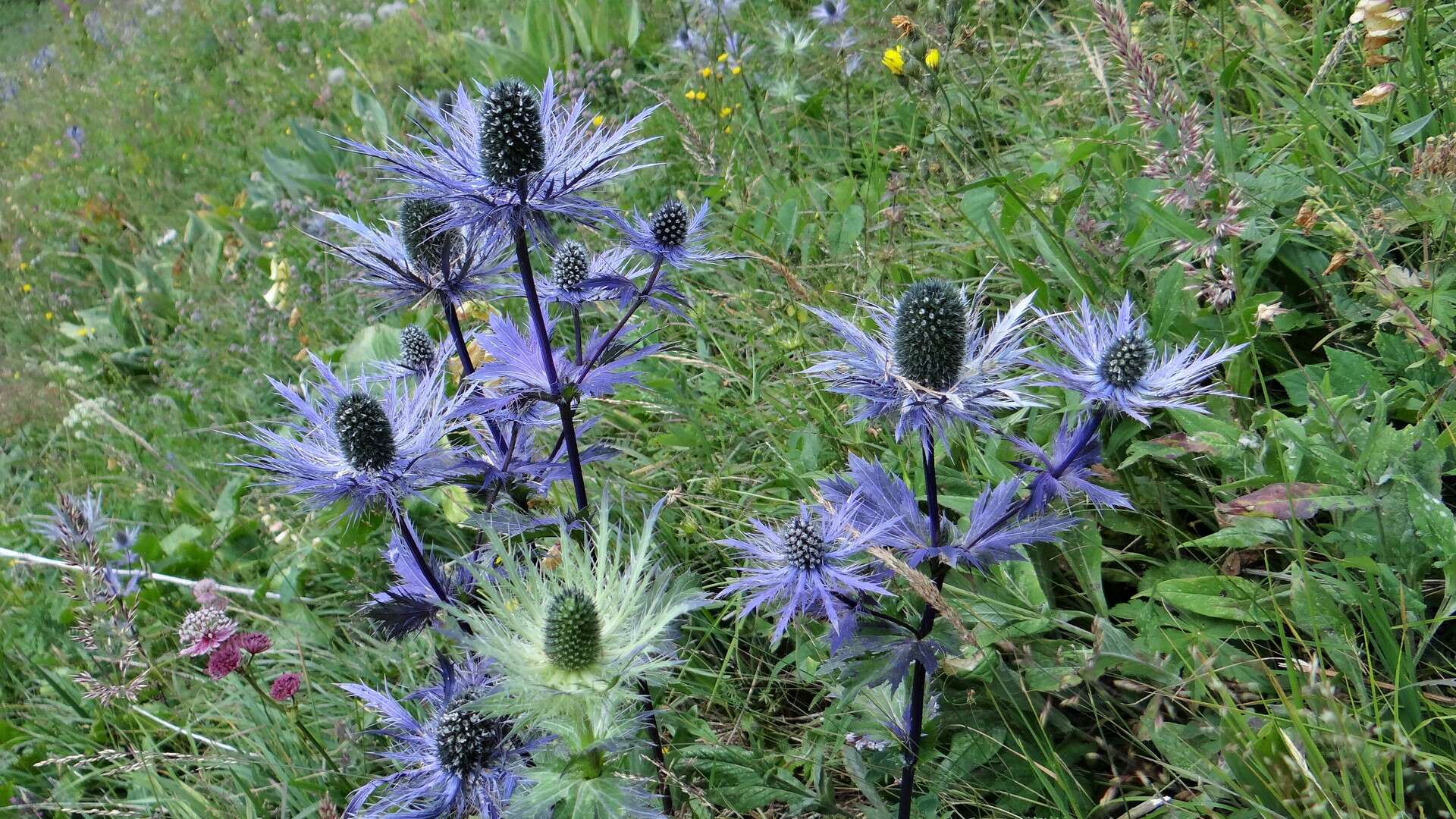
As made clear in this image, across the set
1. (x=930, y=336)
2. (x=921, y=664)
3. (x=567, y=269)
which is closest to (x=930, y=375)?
(x=930, y=336)

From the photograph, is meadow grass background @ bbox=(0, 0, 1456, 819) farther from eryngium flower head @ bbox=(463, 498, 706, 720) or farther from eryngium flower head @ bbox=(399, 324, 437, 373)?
eryngium flower head @ bbox=(399, 324, 437, 373)

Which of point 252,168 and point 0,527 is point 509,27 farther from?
point 0,527

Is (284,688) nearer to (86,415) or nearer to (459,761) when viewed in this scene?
(459,761)

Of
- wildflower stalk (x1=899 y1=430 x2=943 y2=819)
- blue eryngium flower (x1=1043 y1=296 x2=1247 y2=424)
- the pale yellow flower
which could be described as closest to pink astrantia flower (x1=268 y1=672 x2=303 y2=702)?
wildflower stalk (x1=899 y1=430 x2=943 y2=819)

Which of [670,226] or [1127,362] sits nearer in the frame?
[1127,362]

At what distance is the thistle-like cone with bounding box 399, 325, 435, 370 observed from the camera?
1.95m

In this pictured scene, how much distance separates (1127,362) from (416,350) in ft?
4.39

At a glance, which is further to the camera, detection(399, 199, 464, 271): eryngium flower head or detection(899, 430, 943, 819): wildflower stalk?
detection(399, 199, 464, 271): eryngium flower head

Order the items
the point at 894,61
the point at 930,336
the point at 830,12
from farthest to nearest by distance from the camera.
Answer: the point at 830,12 < the point at 894,61 < the point at 930,336

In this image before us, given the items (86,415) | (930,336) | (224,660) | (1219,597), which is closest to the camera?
(930,336)

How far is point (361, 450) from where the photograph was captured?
156 centimetres

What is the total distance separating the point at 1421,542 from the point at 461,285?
1.70 m

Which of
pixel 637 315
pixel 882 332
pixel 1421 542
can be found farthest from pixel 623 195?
pixel 1421 542

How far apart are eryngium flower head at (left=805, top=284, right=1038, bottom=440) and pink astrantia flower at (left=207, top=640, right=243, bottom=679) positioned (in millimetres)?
1274
